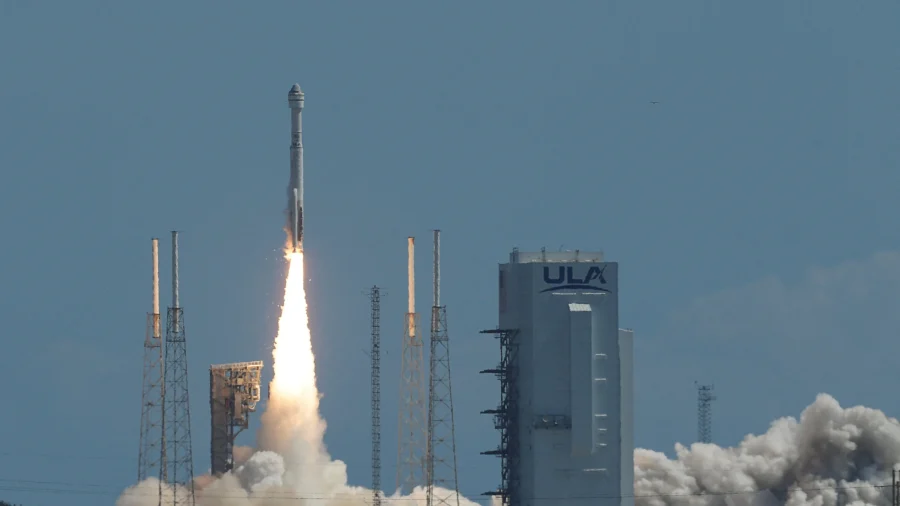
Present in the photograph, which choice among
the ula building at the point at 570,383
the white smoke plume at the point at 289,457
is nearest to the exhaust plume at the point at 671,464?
the white smoke plume at the point at 289,457

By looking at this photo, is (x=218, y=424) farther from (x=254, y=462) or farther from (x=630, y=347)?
(x=630, y=347)

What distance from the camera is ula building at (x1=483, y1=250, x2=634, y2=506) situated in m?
143

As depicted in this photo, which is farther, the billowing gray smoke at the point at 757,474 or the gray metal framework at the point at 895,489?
the billowing gray smoke at the point at 757,474

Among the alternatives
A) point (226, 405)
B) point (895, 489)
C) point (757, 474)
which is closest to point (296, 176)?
point (226, 405)

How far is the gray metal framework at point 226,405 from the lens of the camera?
163 metres

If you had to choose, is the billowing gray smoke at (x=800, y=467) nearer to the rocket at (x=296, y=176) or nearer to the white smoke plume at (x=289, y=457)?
the white smoke plume at (x=289, y=457)

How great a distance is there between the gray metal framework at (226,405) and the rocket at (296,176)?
8.86 m

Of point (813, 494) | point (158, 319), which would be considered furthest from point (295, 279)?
point (813, 494)

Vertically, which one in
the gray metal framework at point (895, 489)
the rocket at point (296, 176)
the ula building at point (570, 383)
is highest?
the rocket at point (296, 176)

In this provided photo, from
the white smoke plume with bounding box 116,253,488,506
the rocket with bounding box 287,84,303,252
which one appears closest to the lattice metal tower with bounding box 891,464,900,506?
the white smoke plume with bounding box 116,253,488,506

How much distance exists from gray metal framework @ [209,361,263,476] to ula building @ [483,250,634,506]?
920 inches

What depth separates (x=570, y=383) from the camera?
143 m

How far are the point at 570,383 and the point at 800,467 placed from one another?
76.3 ft

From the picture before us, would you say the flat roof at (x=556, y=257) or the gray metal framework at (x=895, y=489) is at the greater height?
the flat roof at (x=556, y=257)
